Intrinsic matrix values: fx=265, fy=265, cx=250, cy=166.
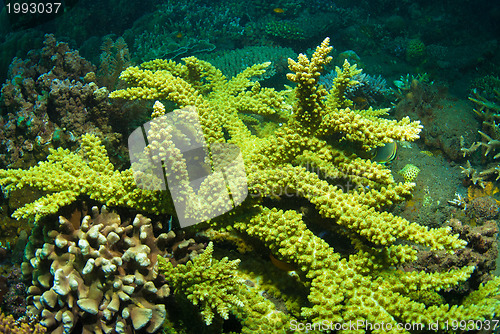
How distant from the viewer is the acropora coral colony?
2.25 meters

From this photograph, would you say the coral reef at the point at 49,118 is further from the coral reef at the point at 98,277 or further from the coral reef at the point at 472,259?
the coral reef at the point at 472,259

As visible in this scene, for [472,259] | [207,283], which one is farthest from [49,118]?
[472,259]

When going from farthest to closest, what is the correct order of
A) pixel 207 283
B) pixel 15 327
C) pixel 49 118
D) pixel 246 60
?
1. pixel 246 60
2. pixel 49 118
3. pixel 15 327
4. pixel 207 283

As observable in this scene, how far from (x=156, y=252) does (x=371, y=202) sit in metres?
2.19

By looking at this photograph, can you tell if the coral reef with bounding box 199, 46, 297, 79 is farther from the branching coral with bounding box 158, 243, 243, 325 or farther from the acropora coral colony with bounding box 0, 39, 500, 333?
the branching coral with bounding box 158, 243, 243, 325

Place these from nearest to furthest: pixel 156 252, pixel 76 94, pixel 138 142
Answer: pixel 156 252 < pixel 138 142 < pixel 76 94

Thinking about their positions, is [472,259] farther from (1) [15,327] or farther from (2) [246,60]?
(2) [246,60]

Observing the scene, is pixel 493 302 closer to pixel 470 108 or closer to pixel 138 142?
pixel 138 142

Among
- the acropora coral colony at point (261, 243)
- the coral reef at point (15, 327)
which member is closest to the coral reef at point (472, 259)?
→ the acropora coral colony at point (261, 243)

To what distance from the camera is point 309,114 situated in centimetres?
305

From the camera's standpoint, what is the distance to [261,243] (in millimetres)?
2857

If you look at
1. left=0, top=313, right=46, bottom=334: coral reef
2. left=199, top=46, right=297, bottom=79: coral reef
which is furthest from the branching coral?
left=199, top=46, right=297, bottom=79: coral reef

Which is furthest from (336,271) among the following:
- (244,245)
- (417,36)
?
(417,36)

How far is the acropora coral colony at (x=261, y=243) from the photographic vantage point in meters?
2.25
